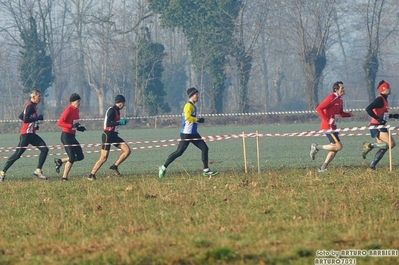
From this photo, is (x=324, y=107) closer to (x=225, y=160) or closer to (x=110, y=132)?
(x=110, y=132)

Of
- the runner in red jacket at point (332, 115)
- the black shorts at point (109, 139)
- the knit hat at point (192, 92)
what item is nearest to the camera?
the runner in red jacket at point (332, 115)

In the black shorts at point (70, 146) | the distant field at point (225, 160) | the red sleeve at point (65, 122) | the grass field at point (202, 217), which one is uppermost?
the red sleeve at point (65, 122)

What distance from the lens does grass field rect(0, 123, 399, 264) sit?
8973mm

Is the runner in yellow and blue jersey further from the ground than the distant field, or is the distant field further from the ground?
the runner in yellow and blue jersey

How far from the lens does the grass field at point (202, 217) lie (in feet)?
29.4

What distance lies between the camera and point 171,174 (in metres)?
18.8

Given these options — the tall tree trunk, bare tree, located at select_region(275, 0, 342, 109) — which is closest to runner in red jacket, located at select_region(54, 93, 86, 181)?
bare tree, located at select_region(275, 0, 342, 109)

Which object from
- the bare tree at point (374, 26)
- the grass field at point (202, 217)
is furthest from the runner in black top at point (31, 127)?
the bare tree at point (374, 26)

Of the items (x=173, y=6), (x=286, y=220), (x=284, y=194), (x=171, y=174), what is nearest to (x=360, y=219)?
(x=286, y=220)

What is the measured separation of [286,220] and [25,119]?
27.3 feet

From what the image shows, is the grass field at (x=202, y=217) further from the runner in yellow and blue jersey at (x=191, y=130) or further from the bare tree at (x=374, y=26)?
the bare tree at (x=374, y=26)

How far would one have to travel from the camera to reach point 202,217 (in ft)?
37.7

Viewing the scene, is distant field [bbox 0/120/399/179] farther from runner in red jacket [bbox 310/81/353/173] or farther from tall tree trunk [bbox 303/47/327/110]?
tall tree trunk [bbox 303/47/327/110]

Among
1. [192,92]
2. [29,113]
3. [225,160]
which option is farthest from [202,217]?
[225,160]
